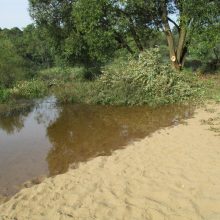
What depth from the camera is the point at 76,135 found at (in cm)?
1145

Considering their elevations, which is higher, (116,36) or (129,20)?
(129,20)

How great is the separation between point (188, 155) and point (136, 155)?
1.23 m

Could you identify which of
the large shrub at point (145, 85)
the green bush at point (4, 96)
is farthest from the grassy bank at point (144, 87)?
the green bush at point (4, 96)

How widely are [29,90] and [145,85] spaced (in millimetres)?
8608

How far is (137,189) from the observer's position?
628cm

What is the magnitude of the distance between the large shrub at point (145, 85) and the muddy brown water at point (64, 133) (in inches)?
23.0

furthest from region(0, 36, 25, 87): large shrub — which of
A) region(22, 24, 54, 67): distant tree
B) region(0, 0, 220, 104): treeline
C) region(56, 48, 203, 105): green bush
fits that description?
region(22, 24, 54, 67): distant tree

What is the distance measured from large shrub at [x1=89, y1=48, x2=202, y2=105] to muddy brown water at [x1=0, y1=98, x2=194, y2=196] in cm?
58

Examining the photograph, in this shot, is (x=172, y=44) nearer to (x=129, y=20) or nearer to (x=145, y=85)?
(x=129, y=20)

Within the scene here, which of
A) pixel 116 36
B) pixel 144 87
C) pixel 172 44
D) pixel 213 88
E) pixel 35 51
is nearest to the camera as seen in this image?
pixel 144 87

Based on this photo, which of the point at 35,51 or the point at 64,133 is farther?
the point at 35,51

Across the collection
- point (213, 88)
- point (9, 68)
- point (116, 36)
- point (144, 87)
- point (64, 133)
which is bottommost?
point (64, 133)

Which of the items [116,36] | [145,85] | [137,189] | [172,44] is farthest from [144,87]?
[137,189]

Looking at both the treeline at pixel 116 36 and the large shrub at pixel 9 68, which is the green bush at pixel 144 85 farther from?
the large shrub at pixel 9 68
